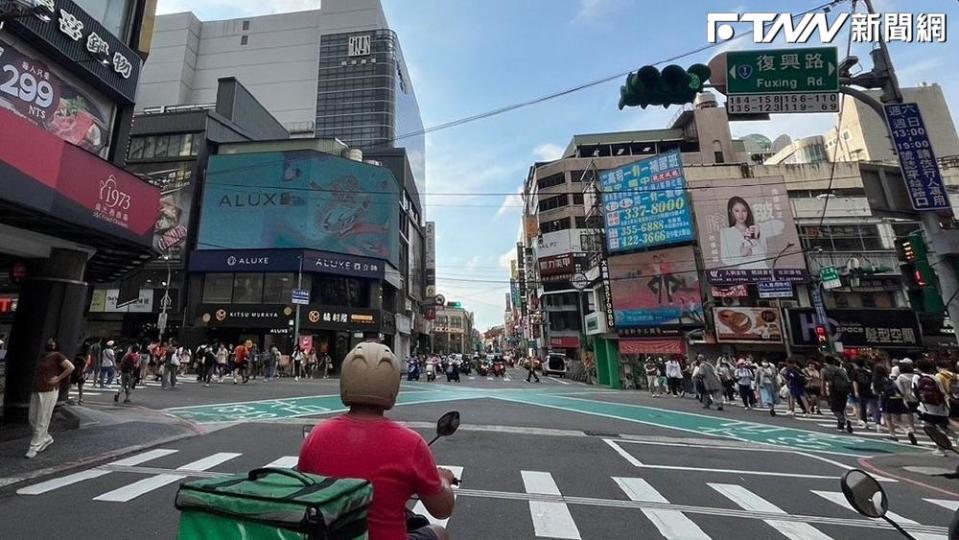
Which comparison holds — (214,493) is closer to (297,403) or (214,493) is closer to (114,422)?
(114,422)

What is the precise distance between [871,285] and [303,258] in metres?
42.6

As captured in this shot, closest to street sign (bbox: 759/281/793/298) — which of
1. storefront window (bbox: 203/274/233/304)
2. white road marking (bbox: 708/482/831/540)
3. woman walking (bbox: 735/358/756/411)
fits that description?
woman walking (bbox: 735/358/756/411)

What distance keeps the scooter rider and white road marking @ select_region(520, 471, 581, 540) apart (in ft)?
9.58

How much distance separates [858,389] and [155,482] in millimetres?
17355

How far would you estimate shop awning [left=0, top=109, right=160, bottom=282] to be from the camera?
21.8 ft

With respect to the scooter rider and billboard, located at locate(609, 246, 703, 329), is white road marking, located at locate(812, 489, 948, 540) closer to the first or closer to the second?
the scooter rider

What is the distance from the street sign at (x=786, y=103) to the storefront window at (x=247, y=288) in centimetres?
3724

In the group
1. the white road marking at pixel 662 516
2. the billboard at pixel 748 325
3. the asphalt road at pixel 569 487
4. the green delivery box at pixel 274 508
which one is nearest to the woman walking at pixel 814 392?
the asphalt road at pixel 569 487

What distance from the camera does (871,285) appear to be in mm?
30500

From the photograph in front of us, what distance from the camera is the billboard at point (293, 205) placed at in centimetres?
3778

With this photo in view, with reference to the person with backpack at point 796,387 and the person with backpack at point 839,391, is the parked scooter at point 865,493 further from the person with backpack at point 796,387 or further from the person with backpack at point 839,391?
the person with backpack at point 796,387

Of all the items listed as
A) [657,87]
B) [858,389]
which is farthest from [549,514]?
[858,389]

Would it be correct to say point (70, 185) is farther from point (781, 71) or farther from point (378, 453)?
point (781, 71)

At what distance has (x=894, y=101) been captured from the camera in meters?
7.96
